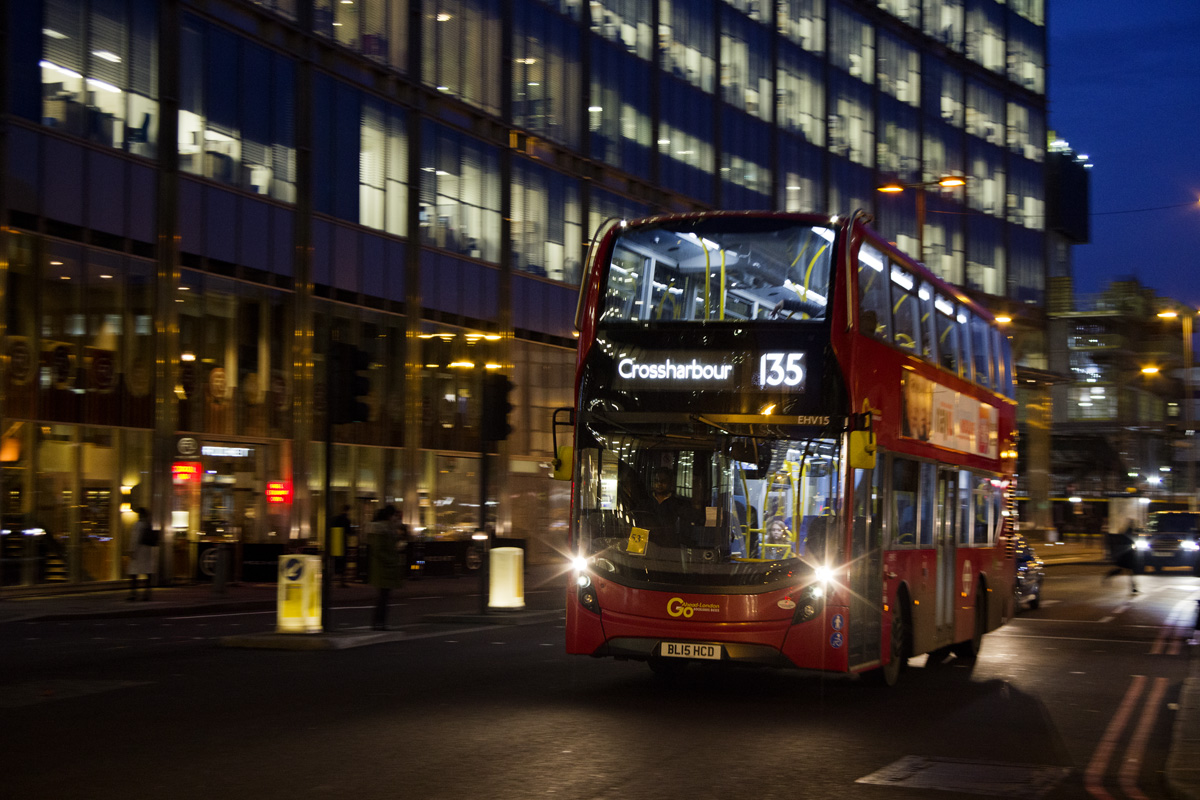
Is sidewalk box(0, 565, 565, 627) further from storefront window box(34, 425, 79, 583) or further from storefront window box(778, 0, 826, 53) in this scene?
storefront window box(778, 0, 826, 53)

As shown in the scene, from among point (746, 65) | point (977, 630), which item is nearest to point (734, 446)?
point (977, 630)

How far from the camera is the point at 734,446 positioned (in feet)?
40.9

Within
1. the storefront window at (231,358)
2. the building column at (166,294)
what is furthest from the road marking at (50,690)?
the storefront window at (231,358)

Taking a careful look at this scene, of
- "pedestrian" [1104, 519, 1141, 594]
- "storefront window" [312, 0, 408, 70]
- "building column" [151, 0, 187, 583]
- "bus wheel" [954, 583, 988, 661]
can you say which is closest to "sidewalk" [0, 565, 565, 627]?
"building column" [151, 0, 187, 583]

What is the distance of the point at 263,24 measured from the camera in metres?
34.8

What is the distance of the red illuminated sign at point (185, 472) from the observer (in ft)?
103

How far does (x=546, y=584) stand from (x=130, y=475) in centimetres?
1085

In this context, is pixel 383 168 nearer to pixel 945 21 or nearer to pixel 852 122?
pixel 852 122

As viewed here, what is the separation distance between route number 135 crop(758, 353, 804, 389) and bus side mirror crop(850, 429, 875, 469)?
0.64 m

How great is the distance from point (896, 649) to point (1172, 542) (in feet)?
120

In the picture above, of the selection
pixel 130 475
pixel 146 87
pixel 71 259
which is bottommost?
pixel 130 475

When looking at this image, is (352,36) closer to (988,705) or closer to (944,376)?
(944,376)

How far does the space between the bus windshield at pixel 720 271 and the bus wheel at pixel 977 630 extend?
6.45m

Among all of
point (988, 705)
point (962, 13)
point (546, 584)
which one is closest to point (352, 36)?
point (546, 584)
